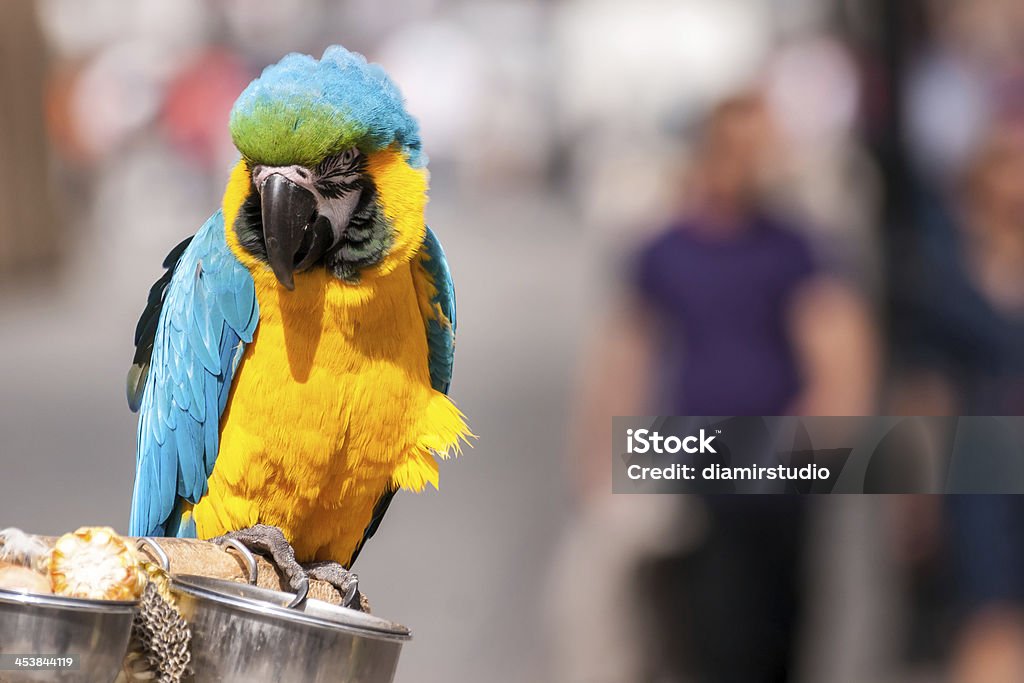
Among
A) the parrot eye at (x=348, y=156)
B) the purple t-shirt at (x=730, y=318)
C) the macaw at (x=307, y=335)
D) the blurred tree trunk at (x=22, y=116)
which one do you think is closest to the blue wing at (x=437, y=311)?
the macaw at (x=307, y=335)

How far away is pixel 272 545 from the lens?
187 cm

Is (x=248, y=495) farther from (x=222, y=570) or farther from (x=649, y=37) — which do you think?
(x=649, y=37)

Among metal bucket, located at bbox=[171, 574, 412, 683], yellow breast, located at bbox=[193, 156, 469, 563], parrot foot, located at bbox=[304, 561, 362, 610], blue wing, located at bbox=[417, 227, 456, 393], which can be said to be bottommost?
metal bucket, located at bbox=[171, 574, 412, 683]

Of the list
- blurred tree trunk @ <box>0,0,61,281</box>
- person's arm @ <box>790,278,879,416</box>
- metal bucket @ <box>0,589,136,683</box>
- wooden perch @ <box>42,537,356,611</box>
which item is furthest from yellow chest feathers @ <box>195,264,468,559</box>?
blurred tree trunk @ <box>0,0,61,281</box>

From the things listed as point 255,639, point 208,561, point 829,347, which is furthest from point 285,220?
point 829,347

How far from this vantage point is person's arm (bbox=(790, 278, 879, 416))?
9.48ft

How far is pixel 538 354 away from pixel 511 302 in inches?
48.2

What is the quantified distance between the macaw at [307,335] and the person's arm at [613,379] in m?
1.05

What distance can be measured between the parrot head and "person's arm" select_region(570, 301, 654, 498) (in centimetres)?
119

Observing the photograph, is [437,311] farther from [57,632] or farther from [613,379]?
[613,379]

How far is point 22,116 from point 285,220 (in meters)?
5.26

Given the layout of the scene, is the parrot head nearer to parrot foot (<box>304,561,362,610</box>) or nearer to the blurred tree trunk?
parrot foot (<box>304,561,362,610</box>)

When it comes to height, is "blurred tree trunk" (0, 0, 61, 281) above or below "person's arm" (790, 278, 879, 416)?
above

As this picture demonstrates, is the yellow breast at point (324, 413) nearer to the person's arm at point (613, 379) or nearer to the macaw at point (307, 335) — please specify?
the macaw at point (307, 335)
